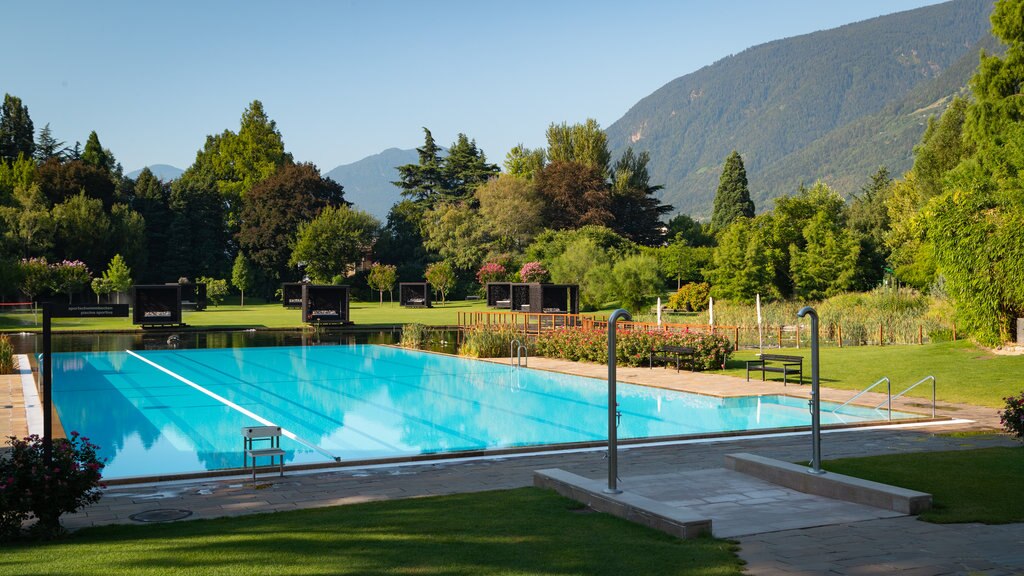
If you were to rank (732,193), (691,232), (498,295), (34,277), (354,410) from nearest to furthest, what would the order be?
(354,410)
(34,277)
(498,295)
(691,232)
(732,193)

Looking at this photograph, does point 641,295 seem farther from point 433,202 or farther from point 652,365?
point 433,202

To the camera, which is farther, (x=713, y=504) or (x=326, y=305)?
(x=326, y=305)

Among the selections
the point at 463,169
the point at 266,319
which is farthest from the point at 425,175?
the point at 266,319

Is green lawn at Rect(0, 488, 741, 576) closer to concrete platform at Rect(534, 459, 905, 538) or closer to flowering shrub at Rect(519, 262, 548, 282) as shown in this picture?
concrete platform at Rect(534, 459, 905, 538)

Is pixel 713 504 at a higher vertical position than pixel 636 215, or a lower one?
lower

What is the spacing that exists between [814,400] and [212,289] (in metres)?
55.3

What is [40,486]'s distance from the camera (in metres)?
6.36

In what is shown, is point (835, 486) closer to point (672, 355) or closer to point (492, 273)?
point (672, 355)

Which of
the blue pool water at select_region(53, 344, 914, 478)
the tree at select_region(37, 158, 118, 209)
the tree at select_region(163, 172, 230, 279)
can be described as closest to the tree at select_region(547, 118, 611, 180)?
the tree at select_region(163, 172, 230, 279)

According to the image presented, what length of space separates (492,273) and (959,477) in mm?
48211

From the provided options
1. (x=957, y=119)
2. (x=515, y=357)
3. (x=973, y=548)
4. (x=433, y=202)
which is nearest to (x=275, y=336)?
(x=515, y=357)

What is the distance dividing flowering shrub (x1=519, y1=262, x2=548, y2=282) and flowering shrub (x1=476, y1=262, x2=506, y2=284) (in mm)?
5024

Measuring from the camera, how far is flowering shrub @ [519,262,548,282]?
50.2m

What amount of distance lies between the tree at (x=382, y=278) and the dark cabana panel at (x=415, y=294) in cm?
553
